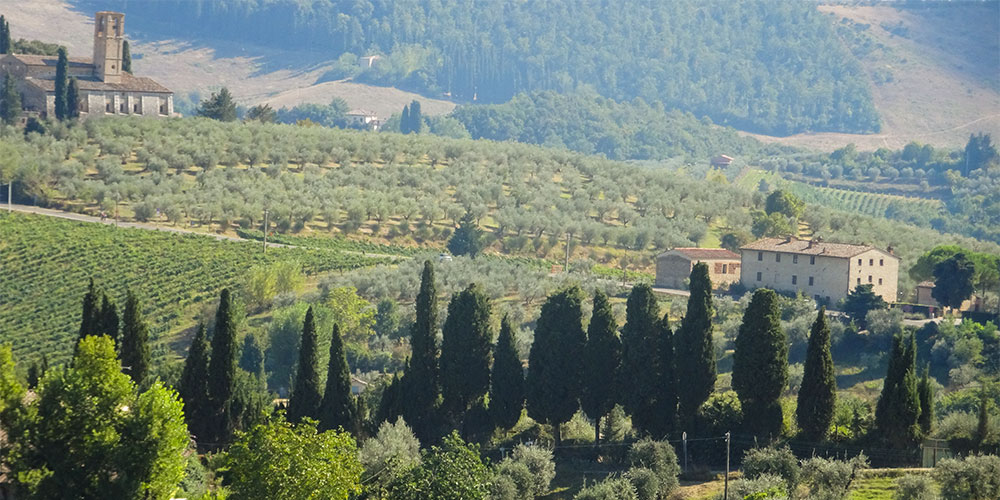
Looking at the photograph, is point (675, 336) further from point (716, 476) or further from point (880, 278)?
point (880, 278)

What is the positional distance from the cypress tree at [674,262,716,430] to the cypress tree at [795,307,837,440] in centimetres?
271

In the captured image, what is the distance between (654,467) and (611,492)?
391 centimetres

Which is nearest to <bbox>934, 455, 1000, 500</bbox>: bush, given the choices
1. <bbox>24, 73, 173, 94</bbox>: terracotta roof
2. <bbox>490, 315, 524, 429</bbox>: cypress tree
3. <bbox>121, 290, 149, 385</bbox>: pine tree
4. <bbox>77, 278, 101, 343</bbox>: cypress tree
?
<bbox>490, 315, 524, 429</bbox>: cypress tree

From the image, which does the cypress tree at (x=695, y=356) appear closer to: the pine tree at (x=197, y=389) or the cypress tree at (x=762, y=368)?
the cypress tree at (x=762, y=368)

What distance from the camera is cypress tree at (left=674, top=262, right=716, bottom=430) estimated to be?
1737 inches

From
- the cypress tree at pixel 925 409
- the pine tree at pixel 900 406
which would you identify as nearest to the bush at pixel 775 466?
the pine tree at pixel 900 406

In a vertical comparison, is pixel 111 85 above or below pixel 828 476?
above

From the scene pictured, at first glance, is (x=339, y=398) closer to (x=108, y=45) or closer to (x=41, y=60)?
(x=108, y=45)

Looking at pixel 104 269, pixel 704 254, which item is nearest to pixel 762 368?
pixel 704 254

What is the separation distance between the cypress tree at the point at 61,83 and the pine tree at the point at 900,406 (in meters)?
65.4

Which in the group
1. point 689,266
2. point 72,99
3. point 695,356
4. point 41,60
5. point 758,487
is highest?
point 41,60

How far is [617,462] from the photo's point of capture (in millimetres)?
43844

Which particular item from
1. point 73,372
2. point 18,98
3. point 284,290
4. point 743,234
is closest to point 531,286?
point 284,290

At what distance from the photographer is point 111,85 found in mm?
101875
